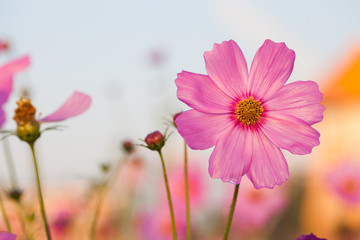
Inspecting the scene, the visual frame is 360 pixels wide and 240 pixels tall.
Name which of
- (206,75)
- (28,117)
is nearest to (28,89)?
(28,117)

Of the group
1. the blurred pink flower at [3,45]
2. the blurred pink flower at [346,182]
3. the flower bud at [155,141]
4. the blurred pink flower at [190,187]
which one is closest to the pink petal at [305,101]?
the flower bud at [155,141]

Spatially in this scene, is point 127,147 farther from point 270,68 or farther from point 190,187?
point 190,187

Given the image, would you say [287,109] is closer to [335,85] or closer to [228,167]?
[228,167]

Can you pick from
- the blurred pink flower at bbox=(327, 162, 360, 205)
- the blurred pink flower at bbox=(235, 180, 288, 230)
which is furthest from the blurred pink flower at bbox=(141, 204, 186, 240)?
the blurred pink flower at bbox=(327, 162, 360, 205)

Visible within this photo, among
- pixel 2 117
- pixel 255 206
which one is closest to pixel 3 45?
pixel 2 117

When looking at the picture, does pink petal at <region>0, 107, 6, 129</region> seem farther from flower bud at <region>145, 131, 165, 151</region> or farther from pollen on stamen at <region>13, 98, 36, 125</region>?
flower bud at <region>145, 131, 165, 151</region>

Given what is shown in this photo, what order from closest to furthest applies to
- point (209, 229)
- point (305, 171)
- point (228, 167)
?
point (228, 167) < point (209, 229) < point (305, 171)

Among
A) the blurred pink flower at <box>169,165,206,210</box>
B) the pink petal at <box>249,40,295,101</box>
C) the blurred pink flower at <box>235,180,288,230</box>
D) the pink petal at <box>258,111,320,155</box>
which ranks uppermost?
the pink petal at <box>249,40,295,101</box>
